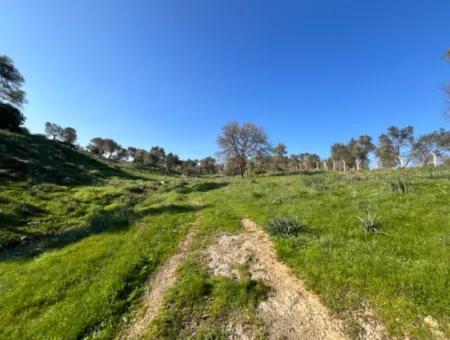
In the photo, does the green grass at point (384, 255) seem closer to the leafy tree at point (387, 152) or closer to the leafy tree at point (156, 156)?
the leafy tree at point (387, 152)

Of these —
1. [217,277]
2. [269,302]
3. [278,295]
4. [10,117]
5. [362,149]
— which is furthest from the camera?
[362,149]

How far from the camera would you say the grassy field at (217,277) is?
198 inches

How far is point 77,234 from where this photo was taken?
453 inches

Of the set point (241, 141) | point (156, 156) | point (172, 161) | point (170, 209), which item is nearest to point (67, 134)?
point (156, 156)

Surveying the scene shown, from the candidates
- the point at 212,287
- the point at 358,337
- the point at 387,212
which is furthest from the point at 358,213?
the point at 212,287

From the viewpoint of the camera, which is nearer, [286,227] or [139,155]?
[286,227]

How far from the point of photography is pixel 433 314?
4434 mm

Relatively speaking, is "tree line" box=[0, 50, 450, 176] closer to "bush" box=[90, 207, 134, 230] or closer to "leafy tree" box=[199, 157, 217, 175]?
"leafy tree" box=[199, 157, 217, 175]

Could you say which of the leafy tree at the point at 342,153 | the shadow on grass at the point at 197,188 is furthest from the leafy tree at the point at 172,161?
the shadow on grass at the point at 197,188

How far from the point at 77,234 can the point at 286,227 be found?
33.4ft

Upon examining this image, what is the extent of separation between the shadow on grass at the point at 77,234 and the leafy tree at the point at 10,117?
4208 centimetres

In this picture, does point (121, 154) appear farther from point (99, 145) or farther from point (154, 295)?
point (154, 295)

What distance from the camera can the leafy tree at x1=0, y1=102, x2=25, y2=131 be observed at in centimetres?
4106

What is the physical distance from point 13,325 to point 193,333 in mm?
4446
